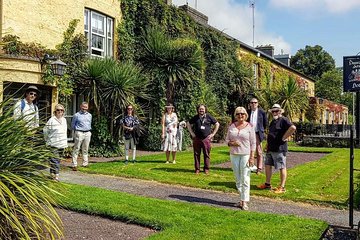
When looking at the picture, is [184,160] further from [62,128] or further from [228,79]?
[228,79]

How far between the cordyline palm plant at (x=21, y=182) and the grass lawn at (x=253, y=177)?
4.87 metres

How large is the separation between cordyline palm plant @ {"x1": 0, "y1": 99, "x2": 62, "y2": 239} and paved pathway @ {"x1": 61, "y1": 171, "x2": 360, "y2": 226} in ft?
11.8

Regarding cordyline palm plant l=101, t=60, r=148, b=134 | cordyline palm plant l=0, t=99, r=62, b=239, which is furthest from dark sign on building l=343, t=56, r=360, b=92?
cordyline palm plant l=101, t=60, r=148, b=134

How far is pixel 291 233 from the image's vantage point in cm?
535

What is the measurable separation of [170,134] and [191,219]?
584 centimetres

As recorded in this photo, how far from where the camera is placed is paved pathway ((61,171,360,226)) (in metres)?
6.72

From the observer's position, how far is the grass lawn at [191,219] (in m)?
5.25

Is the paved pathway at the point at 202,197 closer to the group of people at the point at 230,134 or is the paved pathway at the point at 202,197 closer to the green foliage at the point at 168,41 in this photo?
Result: the group of people at the point at 230,134

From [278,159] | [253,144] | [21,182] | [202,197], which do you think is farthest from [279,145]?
[21,182]

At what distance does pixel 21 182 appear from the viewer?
3.90 meters

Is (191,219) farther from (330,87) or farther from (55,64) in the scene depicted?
(330,87)

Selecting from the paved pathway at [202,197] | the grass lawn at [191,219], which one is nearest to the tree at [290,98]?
the paved pathway at [202,197]

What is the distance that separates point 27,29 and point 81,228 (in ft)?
33.0

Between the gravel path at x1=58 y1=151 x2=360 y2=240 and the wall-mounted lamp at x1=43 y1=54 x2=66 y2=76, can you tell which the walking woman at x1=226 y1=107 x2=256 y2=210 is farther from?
the wall-mounted lamp at x1=43 y1=54 x2=66 y2=76
